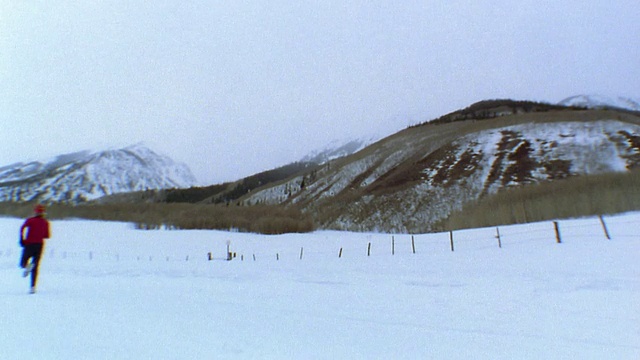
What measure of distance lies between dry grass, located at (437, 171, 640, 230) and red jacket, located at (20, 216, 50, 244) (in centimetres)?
3171

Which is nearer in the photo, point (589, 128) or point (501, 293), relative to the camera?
point (501, 293)

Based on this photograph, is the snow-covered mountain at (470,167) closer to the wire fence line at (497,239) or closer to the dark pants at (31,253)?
the wire fence line at (497,239)

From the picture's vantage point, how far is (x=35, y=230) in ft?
29.1

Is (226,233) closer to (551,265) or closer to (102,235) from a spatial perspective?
(102,235)

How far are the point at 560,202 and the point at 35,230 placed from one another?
3411cm

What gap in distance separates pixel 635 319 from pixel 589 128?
7720 cm

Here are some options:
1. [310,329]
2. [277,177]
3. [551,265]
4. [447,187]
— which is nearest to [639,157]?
[447,187]

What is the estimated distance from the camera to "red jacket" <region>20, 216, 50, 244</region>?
8.78 meters

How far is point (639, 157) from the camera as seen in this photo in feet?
160

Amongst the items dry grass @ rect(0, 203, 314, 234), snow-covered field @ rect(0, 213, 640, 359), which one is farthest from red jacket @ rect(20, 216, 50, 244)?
dry grass @ rect(0, 203, 314, 234)

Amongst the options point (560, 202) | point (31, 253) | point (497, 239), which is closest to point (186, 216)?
point (497, 239)

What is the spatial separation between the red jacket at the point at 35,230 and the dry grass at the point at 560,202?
3171 cm

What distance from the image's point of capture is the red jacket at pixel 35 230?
8.78m

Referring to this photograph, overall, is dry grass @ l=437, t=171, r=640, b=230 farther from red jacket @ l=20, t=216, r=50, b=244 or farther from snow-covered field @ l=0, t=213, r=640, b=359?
red jacket @ l=20, t=216, r=50, b=244
